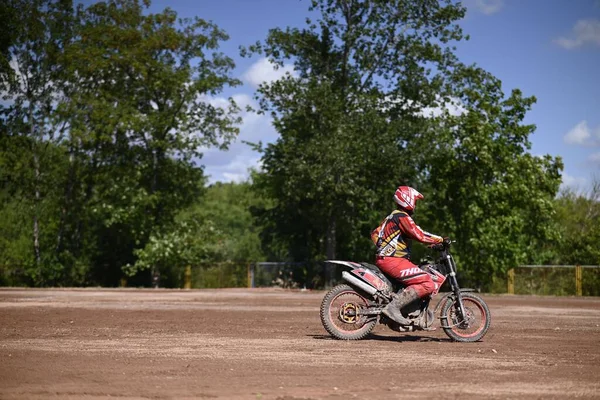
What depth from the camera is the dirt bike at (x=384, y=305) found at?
12883mm

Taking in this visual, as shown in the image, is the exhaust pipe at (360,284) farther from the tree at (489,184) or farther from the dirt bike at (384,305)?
the tree at (489,184)

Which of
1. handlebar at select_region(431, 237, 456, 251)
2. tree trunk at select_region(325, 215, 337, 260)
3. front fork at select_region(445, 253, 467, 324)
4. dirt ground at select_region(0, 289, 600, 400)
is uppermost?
tree trunk at select_region(325, 215, 337, 260)

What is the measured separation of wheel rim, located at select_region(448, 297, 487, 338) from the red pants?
2.37ft

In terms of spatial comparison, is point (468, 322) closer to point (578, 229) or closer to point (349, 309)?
point (349, 309)

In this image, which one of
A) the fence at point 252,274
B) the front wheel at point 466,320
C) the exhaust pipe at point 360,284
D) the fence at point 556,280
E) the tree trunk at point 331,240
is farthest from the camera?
the fence at point 252,274

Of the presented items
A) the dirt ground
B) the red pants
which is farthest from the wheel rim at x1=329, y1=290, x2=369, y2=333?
the red pants

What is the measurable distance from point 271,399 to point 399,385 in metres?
1.44

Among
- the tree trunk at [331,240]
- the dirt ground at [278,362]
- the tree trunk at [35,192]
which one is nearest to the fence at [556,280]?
the tree trunk at [331,240]

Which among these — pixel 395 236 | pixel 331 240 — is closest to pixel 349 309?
pixel 395 236

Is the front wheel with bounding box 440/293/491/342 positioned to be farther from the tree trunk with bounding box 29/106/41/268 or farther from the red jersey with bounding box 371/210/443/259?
the tree trunk with bounding box 29/106/41/268

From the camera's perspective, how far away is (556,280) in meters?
41.6

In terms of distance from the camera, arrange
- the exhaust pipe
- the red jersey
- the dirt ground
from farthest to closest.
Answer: the exhaust pipe → the red jersey → the dirt ground

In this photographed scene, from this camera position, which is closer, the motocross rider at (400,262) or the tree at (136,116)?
the motocross rider at (400,262)

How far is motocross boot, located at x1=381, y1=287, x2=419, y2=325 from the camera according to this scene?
12.8m
